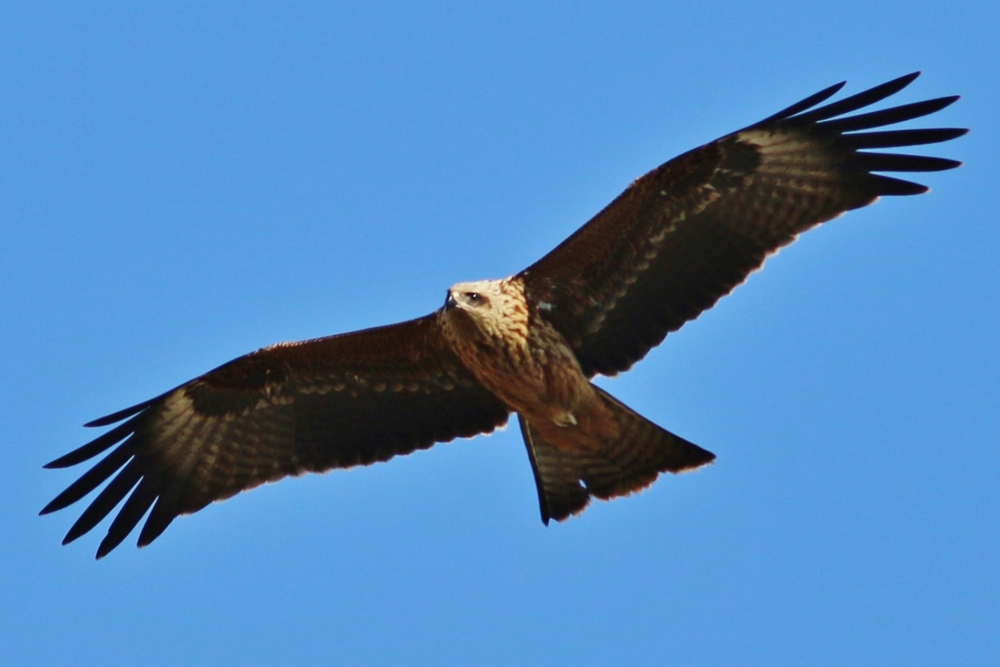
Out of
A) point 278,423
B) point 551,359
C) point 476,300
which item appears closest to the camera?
point 476,300

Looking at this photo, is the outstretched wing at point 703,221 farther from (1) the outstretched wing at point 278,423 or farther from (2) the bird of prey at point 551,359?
(1) the outstretched wing at point 278,423

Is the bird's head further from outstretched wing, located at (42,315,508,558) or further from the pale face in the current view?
outstretched wing, located at (42,315,508,558)

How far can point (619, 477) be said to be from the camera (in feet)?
37.6

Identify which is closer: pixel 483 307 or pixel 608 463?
pixel 483 307

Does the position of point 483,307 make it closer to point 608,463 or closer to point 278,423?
point 608,463

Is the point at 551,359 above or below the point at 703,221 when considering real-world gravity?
below

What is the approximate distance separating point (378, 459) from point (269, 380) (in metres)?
0.99

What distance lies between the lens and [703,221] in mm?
11250

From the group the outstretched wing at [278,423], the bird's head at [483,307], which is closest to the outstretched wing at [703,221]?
the bird's head at [483,307]

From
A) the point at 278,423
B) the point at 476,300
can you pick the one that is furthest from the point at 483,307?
the point at 278,423

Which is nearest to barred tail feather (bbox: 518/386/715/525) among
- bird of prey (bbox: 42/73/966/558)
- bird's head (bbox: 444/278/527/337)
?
bird of prey (bbox: 42/73/966/558)

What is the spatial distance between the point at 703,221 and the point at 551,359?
4.71 feet

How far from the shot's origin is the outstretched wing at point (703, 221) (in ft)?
36.1

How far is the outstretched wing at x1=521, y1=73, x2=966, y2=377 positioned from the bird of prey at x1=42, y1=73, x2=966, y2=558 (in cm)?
1
